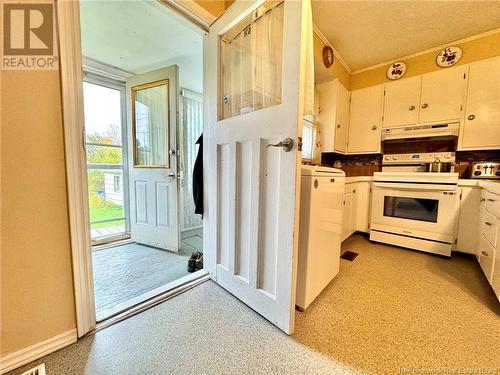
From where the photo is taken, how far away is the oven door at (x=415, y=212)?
215 centimetres

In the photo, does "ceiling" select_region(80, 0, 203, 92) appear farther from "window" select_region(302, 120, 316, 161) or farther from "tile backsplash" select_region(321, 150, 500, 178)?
"tile backsplash" select_region(321, 150, 500, 178)

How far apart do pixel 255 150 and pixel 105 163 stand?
8.06ft

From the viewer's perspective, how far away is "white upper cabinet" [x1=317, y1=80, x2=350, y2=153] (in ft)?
8.76

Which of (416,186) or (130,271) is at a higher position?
(416,186)

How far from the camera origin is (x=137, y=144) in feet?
8.37

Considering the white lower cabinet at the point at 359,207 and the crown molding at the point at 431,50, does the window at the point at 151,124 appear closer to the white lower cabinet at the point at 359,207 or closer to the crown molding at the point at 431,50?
the white lower cabinet at the point at 359,207

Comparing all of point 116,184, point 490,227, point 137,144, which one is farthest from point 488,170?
point 116,184

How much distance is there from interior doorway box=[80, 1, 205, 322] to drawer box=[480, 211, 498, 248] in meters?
2.27

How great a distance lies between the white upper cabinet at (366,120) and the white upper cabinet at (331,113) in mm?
255

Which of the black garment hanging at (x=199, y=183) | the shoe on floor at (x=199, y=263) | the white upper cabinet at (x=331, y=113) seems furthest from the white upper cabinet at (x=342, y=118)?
the shoe on floor at (x=199, y=263)

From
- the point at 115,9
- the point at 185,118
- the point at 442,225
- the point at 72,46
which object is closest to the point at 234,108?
the point at 72,46

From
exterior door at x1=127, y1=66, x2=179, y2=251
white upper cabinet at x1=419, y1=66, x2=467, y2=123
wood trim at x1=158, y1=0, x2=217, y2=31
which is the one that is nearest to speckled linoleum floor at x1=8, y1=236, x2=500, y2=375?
exterior door at x1=127, y1=66, x2=179, y2=251

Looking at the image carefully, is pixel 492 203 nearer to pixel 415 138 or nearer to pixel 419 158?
pixel 419 158

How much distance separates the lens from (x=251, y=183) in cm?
125
